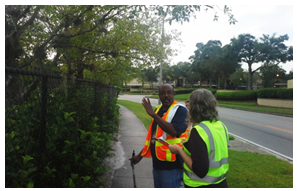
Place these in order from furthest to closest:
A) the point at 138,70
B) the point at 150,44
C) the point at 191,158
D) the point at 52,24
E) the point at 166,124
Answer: the point at 138,70 → the point at 150,44 → the point at 52,24 → the point at 166,124 → the point at 191,158

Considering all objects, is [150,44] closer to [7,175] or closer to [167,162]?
[167,162]

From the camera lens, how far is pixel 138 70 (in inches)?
489

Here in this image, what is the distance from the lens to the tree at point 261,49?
41.9 metres

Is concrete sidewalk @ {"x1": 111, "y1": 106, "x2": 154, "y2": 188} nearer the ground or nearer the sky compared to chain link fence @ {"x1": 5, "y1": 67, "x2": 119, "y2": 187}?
nearer the ground

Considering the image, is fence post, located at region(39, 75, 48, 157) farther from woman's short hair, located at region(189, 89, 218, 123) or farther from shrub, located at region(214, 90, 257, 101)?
shrub, located at region(214, 90, 257, 101)

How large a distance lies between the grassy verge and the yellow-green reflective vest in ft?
9.82

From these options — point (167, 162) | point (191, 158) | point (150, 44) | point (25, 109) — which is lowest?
point (167, 162)

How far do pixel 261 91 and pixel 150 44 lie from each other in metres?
23.7

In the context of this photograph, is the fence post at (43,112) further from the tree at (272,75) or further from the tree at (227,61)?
the tree at (272,75)

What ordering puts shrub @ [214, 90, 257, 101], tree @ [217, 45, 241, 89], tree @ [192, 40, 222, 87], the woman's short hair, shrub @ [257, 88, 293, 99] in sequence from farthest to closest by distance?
tree @ [192, 40, 222, 87]
tree @ [217, 45, 241, 89]
shrub @ [214, 90, 257, 101]
shrub @ [257, 88, 293, 99]
the woman's short hair

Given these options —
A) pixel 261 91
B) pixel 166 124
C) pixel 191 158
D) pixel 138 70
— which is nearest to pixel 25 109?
pixel 166 124

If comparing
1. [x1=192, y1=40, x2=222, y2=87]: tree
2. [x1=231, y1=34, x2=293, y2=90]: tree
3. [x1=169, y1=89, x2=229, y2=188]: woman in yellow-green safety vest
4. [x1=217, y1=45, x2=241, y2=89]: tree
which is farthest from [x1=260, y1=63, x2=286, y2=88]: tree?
[x1=169, y1=89, x2=229, y2=188]: woman in yellow-green safety vest

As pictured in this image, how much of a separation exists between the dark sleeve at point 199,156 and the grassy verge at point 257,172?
124 inches

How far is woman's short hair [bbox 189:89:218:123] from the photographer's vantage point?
7.28 ft
